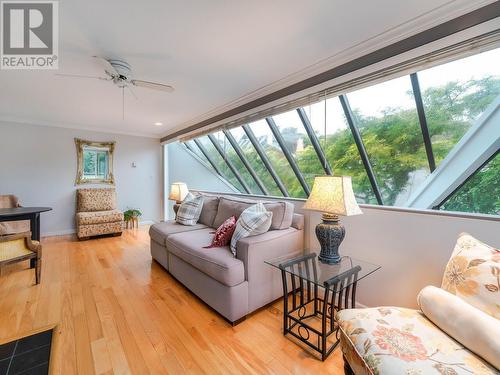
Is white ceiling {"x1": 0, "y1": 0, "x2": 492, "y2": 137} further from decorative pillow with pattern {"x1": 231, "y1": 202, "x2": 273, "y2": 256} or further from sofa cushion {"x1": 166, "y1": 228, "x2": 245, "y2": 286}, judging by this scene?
sofa cushion {"x1": 166, "y1": 228, "x2": 245, "y2": 286}

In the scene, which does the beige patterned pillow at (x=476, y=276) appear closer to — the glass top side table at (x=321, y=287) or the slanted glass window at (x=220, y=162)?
the glass top side table at (x=321, y=287)

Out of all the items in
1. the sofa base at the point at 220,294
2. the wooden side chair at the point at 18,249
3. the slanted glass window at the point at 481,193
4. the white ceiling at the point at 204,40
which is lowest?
the sofa base at the point at 220,294

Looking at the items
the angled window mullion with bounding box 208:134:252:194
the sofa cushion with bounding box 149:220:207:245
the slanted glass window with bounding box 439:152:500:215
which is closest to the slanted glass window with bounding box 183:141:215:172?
the angled window mullion with bounding box 208:134:252:194

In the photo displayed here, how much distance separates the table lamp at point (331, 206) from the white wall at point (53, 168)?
492 cm

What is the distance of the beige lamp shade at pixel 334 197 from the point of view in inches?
65.1

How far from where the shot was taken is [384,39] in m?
1.74

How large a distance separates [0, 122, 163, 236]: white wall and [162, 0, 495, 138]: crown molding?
3841mm

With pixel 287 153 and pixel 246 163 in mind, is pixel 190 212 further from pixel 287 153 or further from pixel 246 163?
pixel 287 153

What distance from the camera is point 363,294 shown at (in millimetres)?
2031

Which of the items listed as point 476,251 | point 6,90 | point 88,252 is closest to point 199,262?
point 476,251

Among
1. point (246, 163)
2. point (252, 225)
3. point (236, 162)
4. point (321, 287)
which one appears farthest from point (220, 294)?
point (236, 162)

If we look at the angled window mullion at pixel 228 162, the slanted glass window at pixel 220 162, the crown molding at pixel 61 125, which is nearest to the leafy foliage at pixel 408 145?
the angled window mullion at pixel 228 162

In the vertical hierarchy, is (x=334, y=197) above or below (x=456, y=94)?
below

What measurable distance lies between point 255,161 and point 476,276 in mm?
3103
